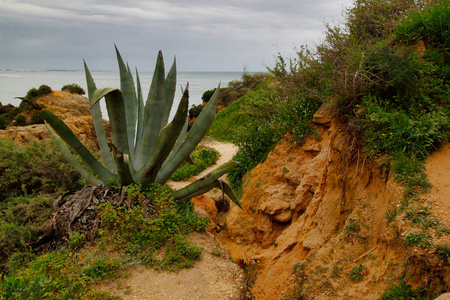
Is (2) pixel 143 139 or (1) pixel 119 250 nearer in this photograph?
Answer: (1) pixel 119 250

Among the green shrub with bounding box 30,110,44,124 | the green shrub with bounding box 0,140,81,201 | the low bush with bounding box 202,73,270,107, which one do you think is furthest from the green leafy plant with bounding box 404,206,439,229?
the low bush with bounding box 202,73,270,107

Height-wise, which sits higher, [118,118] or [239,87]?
[239,87]

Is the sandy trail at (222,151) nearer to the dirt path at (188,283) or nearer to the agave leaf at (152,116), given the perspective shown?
the agave leaf at (152,116)

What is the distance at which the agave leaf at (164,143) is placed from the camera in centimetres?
395

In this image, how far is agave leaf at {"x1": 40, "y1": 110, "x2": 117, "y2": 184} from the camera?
4.27 meters

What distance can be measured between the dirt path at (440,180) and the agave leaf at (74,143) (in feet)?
13.3

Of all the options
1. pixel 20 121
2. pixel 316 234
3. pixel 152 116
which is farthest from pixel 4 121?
pixel 316 234

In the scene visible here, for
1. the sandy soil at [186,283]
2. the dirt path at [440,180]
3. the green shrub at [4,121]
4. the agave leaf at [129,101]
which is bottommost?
the sandy soil at [186,283]

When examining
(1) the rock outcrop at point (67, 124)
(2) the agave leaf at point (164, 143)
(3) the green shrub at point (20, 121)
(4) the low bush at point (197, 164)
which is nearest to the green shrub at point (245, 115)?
(4) the low bush at point (197, 164)

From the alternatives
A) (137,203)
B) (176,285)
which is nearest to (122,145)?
(137,203)

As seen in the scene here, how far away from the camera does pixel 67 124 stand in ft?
25.1

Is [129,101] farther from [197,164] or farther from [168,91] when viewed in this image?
[197,164]

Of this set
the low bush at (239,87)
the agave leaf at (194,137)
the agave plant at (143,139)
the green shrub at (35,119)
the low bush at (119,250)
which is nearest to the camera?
the low bush at (119,250)

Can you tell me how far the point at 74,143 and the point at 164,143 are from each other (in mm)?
1281
